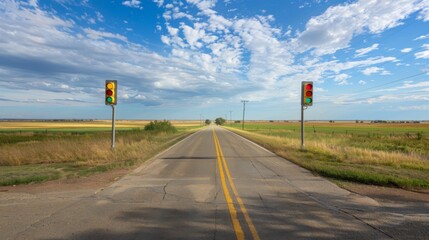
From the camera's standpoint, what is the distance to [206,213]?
5.72 metres

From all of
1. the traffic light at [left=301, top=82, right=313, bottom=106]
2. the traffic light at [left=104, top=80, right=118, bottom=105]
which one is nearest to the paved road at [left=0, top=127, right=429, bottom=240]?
the traffic light at [left=104, top=80, right=118, bottom=105]

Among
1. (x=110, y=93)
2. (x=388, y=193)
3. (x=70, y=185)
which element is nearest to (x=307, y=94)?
(x=388, y=193)

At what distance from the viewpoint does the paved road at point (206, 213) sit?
466cm

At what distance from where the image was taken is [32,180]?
927cm

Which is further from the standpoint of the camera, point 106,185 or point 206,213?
point 106,185

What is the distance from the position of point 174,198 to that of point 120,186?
2201mm

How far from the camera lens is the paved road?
4664 millimetres

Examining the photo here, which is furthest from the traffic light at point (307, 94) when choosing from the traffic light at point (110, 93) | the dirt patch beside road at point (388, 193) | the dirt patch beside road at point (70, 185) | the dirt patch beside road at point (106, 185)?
the dirt patch beside road at point (70, 185)

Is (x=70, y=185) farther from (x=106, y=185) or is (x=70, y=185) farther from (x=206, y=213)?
(x=206, y=213)

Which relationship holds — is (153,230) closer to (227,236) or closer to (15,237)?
(227,236)

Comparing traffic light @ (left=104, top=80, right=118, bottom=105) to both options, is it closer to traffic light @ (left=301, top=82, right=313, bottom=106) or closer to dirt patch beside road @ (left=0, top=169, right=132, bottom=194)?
dirt patch beside road @ (left=0, top=169, right=132, bottom=194)

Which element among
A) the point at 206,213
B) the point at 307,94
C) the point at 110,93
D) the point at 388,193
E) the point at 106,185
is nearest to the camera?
the point at 206,213

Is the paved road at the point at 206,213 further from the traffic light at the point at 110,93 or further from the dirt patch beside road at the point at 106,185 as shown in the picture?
the traffic light at the point at 110,93

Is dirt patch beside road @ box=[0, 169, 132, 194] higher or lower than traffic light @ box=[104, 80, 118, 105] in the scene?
lower
